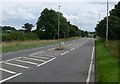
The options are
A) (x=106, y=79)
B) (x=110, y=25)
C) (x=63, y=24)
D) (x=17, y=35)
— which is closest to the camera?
(x=106, y=79)

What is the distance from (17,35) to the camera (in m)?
66.4

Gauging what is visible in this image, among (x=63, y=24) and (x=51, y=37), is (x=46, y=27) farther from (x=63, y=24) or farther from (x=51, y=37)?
(x=63, y=24)

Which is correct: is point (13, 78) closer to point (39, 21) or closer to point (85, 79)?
point (85, 79)

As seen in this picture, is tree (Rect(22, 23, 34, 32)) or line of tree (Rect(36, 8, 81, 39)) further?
tree (Rect(22, 23, 34, 32))

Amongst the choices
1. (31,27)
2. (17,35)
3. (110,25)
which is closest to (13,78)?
(17,35)

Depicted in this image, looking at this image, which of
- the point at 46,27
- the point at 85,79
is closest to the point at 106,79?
the point at 85,79

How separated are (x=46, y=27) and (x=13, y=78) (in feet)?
260

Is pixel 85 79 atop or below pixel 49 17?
below

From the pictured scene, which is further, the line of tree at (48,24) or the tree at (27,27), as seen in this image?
the tree at (27,27)

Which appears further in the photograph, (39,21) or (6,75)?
(39,21)

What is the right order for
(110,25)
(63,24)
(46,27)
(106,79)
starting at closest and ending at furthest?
(106,79)
(110,25)
(46,27)
(63,24)

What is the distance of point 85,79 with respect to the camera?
14227 millimetres

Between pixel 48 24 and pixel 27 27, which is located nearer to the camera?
pixel 48 24

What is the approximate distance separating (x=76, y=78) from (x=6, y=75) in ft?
10.0
